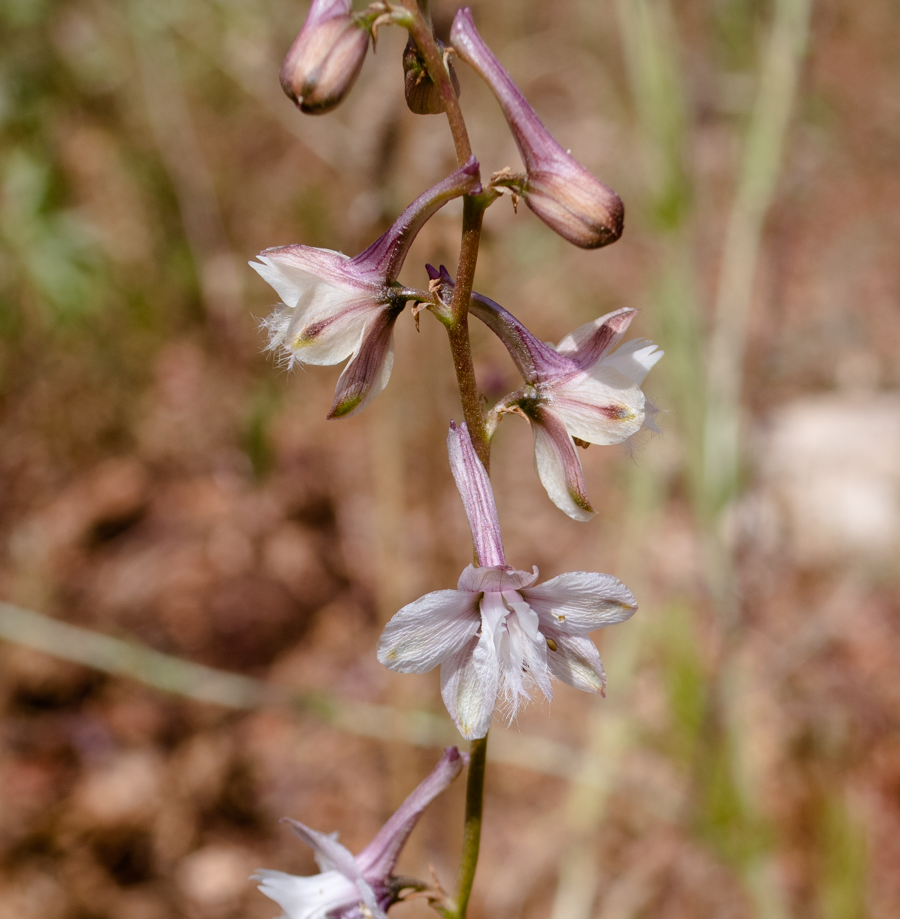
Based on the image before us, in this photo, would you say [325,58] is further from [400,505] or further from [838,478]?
[838,478]

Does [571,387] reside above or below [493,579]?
above

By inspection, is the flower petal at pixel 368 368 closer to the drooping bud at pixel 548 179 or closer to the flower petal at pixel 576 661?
the drooping bud at pixel 548 179

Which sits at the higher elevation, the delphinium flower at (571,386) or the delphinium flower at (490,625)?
the delphinium flower at (571,386)

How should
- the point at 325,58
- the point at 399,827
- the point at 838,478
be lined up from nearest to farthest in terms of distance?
1. the point at 325,58
2. the point at 399,827
3. the point at 838,478

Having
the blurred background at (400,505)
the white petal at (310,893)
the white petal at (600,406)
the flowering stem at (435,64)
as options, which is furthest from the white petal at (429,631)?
the blurred background at (400,505)

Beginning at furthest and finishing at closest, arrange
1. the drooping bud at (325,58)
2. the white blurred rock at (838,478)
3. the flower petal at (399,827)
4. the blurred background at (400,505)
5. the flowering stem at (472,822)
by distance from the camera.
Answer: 1. the white blurred rock at (838,478)
2. the blurred background at (400,505)
3. the flower petal at (399,827)
4. the flowering stem at (472,822)
5. the drooping bud at (325,58)

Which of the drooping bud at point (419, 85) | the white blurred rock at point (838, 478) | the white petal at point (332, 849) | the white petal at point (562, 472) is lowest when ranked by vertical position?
the white petal at point (332, 849)

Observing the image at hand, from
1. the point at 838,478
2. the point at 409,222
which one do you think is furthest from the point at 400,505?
the point at 838,478
